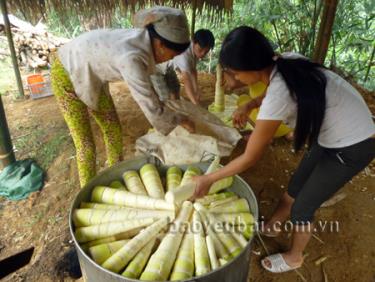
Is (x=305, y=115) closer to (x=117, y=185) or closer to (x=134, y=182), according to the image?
(x=134, y=182)

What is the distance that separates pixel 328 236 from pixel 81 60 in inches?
94.6

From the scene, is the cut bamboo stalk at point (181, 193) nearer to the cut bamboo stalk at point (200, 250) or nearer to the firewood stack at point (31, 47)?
the cut bamboo stalk at point (200, 250)

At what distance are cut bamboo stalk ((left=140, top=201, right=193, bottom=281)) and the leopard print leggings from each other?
113 centimetres

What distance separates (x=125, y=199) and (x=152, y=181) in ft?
0.73

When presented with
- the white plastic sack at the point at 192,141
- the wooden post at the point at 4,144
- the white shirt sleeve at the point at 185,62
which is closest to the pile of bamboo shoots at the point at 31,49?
the wooden post at the point at 4,144

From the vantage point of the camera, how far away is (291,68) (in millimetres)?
1604

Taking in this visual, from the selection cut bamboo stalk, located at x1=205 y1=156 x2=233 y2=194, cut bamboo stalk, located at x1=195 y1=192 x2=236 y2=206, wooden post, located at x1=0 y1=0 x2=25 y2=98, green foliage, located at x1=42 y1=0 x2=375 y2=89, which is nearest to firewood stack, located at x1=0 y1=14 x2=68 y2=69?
green foliage, located at x1=42 y1=0 x2=375 y2=89

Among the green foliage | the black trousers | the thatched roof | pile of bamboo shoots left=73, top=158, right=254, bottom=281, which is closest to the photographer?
pile of bamboo shoots left=73, top=158, right=254, bottom=281

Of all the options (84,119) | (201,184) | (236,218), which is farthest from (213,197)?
(84,119)

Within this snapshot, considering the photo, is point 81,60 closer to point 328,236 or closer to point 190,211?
point 190,211

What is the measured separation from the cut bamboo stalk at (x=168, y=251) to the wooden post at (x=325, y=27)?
342 centimetres

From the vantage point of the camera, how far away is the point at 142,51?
2090 mm

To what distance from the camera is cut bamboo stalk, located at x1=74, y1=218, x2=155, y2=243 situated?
1.77 meters

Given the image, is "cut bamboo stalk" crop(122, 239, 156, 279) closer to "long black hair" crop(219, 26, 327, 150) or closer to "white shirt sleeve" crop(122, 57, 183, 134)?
"white shirt sleeve" crop(122, 57, 183, 134)
